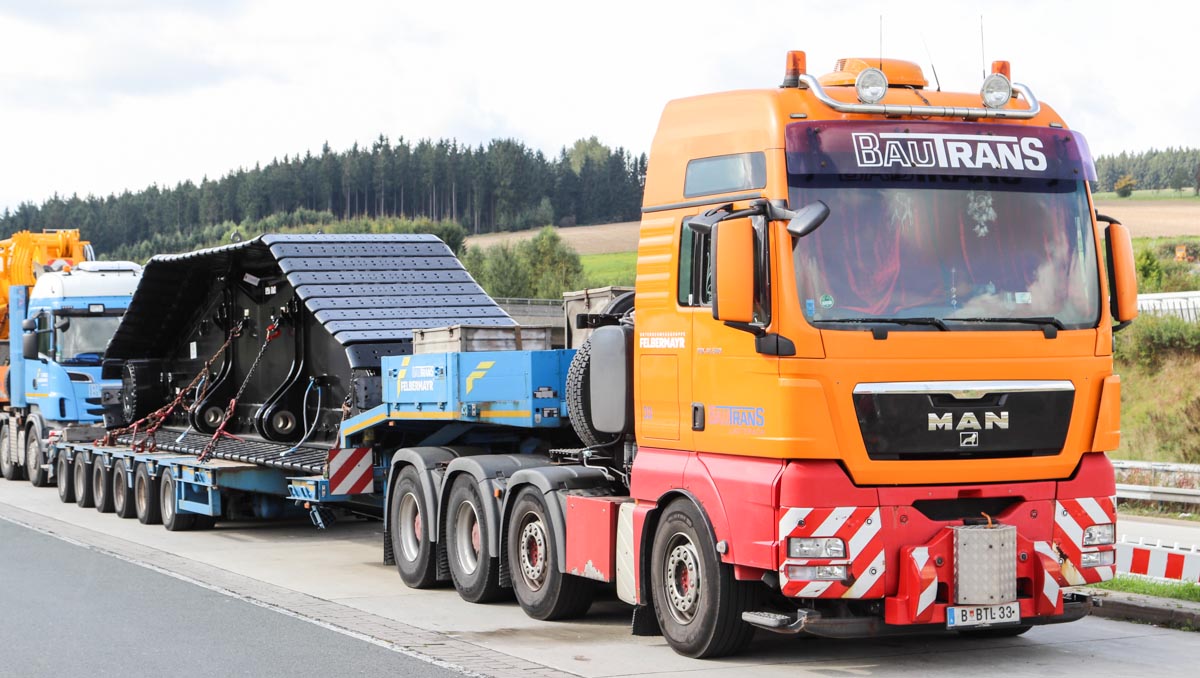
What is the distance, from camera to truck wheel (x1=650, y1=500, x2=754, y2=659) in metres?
9.06

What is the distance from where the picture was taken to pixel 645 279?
9.96m

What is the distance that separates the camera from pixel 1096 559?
9172mm

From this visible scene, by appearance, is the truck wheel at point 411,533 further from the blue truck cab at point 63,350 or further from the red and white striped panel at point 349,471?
the blue truck cab at point 63,350

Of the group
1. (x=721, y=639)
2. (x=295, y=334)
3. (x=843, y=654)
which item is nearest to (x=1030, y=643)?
(x=843, y=654)

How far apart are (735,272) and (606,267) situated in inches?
3330

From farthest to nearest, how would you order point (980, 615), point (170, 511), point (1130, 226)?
1. point (1130, 226)
2. point (170, 511)
3. point (980, 615)

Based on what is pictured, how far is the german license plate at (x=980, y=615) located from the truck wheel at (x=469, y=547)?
441cm

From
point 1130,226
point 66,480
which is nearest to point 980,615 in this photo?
point 66,480

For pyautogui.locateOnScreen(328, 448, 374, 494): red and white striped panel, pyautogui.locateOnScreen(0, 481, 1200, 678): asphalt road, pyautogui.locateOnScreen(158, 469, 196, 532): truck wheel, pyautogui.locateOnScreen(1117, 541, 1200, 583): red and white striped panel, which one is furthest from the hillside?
pyautogui.locateOnScreen(1117, 541, 1200, 583): red and white striped panel

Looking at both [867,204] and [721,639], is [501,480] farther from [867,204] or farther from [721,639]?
[867,204]

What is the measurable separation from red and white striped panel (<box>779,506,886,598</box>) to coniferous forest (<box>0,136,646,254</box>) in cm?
12453

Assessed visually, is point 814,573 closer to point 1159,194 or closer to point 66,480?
point 66,480

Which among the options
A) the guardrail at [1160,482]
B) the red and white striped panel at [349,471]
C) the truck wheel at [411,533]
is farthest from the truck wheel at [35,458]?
the guardrail at [1160,482]

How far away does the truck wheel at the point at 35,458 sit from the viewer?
85.9ft
